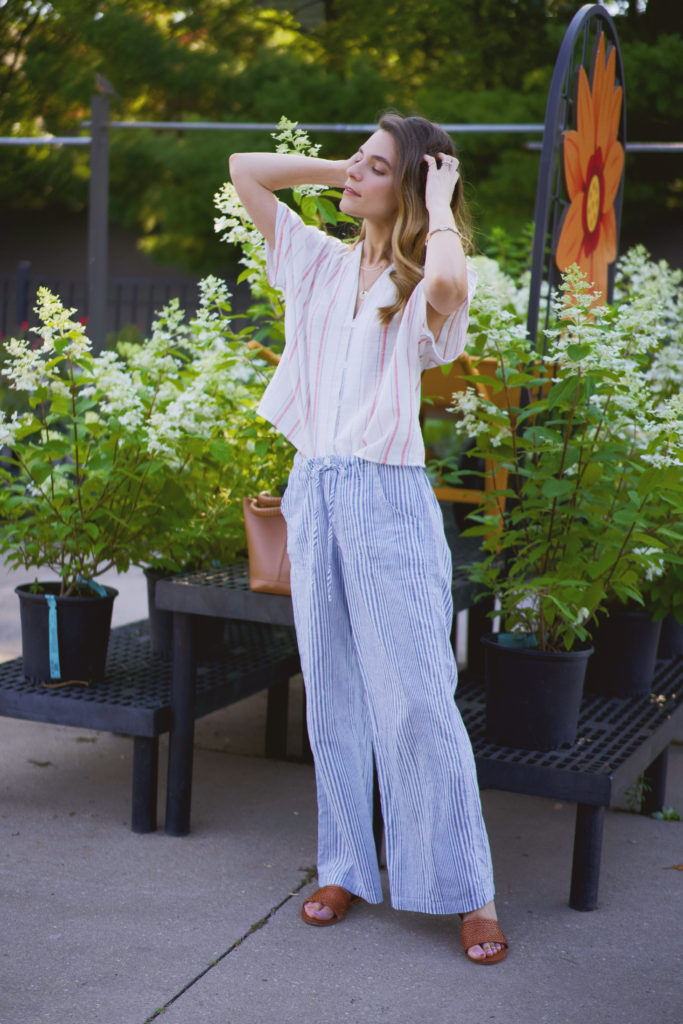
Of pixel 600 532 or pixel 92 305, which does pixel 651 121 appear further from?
pixel 600 532

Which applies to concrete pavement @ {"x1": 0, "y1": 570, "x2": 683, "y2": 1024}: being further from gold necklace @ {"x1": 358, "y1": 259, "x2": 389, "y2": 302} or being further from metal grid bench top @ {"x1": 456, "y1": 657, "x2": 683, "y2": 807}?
gold necklace @ {"x1": 358, "y1": 259, "x2": 389, "y2": 302}

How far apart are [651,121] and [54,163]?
736 cm

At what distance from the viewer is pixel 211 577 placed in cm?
289

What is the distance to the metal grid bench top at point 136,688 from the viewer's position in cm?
284

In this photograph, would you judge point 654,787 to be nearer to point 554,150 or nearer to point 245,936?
point 245,936

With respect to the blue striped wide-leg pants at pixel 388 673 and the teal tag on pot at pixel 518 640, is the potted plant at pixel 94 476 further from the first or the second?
the teal tag on pot at pixel 518 640

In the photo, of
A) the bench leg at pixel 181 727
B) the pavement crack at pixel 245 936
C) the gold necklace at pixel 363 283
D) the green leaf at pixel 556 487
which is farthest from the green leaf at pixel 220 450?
the pavement crack at pixel 245 936

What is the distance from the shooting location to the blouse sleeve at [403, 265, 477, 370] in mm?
2250

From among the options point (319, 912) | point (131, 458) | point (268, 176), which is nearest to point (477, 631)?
point (131, 458)

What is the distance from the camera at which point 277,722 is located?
3562 mm

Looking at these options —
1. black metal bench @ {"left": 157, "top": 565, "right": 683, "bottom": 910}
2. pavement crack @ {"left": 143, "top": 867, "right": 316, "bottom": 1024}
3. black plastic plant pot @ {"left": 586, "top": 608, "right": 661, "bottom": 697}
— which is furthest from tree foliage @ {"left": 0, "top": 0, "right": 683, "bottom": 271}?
pavement crack @ {"left": 143, "top": 867, "right": 316, "bottom": 1024}

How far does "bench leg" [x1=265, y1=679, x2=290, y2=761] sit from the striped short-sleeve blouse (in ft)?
4.23

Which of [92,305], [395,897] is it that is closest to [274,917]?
[395,897]

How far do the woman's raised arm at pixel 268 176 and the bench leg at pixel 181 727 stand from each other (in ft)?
3.20
